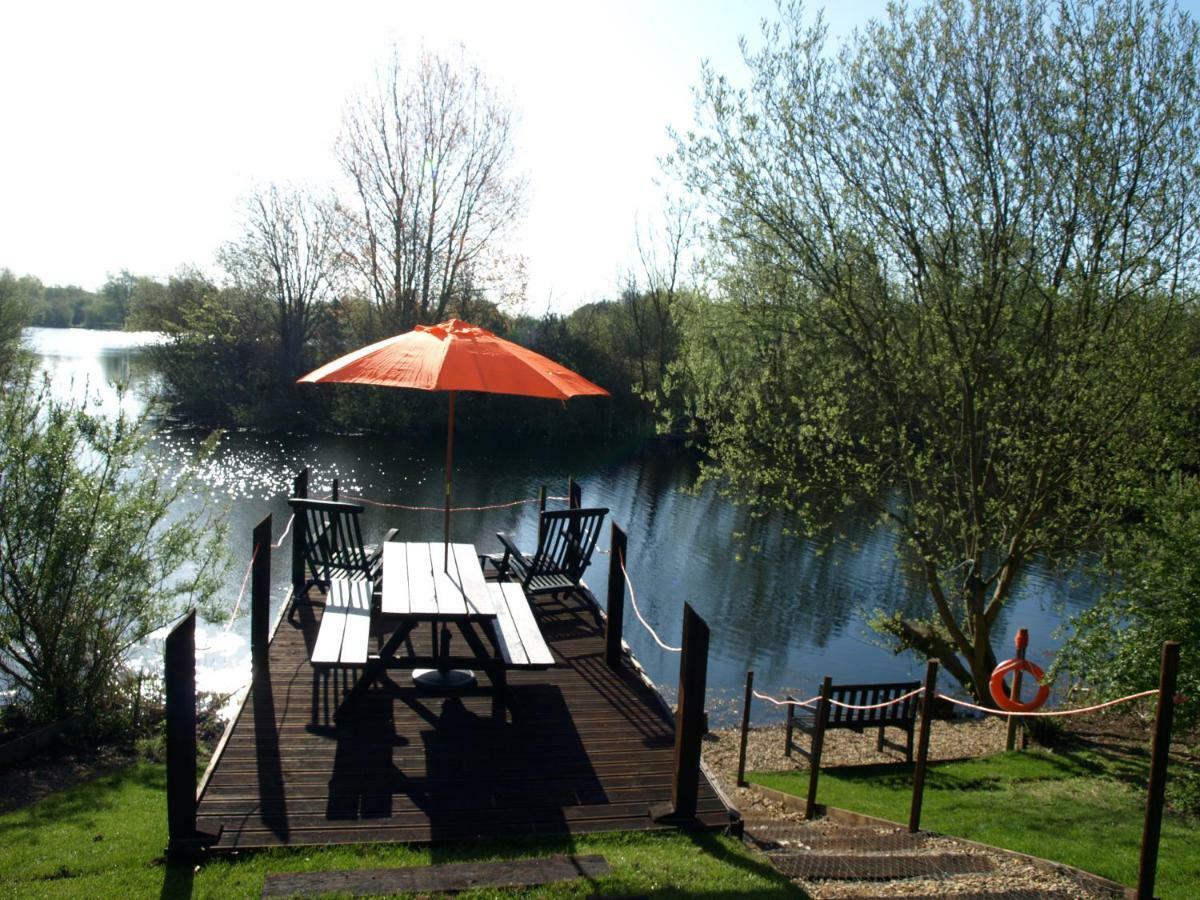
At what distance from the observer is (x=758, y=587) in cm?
1794

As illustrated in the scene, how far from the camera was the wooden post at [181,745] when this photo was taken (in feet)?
13.4

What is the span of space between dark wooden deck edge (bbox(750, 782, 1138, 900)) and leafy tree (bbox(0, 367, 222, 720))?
20.2 feet

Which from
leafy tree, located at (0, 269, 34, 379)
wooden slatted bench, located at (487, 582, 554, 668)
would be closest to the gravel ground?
wooden slatted bench, located at (487, 582, 554, 668)

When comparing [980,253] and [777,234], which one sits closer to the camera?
[980,253]

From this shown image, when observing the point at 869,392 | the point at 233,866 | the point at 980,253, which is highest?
the point at 980,253

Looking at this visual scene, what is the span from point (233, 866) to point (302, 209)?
32382 millimetres

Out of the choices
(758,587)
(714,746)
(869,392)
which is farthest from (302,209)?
(714,746)

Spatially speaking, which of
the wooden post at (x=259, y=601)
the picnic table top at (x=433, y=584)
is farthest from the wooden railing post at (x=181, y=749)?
the wooden post at (x=259, y=601)

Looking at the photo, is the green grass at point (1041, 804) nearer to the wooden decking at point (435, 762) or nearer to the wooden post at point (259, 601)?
the wooden decking at point (435, 762)

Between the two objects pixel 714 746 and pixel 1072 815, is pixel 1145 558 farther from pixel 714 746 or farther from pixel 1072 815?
pixel 714 746

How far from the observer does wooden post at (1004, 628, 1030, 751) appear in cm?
940

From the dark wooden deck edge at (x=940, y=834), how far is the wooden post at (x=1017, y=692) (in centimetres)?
281

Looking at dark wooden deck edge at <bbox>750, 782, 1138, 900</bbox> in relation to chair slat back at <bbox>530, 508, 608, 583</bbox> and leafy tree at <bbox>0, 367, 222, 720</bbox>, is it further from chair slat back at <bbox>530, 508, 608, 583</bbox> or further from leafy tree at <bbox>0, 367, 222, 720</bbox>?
leafy tree at <bbox>0, 367, 222, 720</bbox>

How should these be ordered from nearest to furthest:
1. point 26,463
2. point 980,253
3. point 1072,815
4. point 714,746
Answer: point 1072,815 → point 26,463 → point 714,746 → point 980,253
